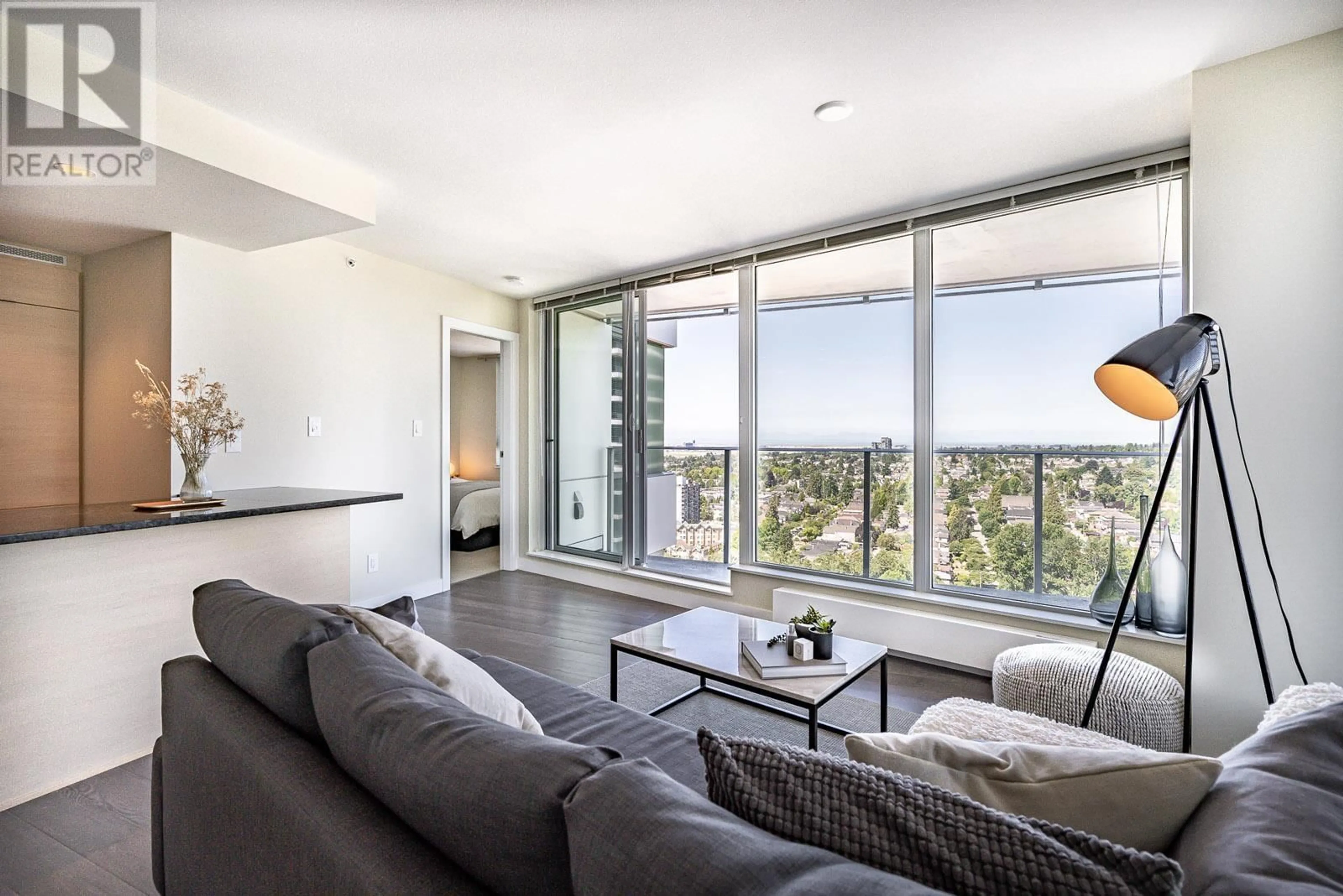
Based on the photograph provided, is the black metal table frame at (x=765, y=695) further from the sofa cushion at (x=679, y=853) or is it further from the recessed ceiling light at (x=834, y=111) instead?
the recessed ceiling light at (x=834, y=111)

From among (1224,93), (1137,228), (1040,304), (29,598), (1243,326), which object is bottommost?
(29,598)

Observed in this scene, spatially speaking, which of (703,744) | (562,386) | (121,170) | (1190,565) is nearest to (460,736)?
(703,744)

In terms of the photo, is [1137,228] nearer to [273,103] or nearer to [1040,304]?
[1040,304]

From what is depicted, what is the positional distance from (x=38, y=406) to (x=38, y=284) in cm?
68

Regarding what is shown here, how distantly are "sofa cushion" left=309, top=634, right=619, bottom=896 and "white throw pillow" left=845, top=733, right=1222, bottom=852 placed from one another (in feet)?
1.40

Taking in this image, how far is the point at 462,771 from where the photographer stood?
778 millimetres

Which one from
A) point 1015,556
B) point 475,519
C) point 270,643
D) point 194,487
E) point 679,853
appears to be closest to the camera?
point 679,853

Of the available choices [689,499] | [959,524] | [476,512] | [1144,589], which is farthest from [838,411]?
[476,512]

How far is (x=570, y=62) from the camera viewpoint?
6.84 feet

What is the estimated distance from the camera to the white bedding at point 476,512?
5.77m

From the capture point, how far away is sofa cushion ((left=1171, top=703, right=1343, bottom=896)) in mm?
592

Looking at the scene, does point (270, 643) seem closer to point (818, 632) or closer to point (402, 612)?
point (402, 612)

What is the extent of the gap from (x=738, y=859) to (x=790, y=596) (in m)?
3.23

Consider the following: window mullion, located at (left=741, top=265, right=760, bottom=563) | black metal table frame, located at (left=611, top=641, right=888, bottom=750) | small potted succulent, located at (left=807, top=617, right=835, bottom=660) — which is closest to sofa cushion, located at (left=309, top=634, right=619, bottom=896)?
black metal table frame, located at (left=611, top=641, right=888, bottom=750)
